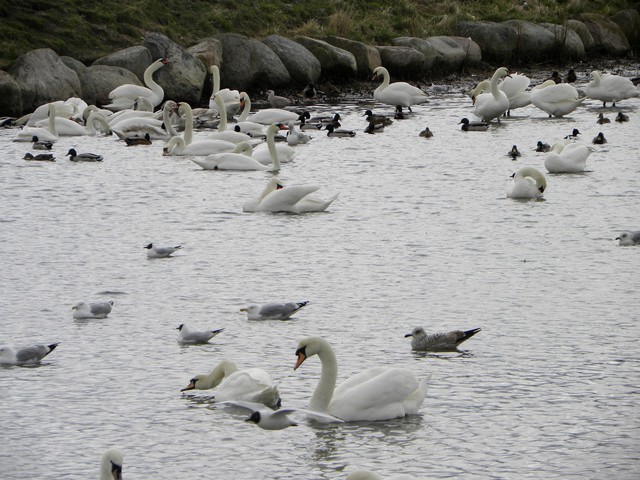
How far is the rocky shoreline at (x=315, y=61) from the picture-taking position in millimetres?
24750

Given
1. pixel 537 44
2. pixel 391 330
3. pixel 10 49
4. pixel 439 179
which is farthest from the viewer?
pixel 537 44

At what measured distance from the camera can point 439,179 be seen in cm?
1600

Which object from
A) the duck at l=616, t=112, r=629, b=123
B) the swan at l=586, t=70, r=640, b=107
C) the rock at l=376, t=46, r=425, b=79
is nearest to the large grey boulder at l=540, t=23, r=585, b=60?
the rock at l=376, t=46, r=425, b=79

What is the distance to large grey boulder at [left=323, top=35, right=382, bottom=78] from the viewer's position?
31062mm

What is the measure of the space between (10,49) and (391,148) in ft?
34.3

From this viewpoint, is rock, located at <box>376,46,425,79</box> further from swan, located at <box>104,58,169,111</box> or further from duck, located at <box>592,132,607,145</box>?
duck, located at <box>592,132,607,145</box>

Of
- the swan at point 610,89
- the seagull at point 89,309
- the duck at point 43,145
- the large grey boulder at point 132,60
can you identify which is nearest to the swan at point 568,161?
the duck at point 43,145

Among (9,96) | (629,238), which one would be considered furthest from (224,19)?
(629,238)

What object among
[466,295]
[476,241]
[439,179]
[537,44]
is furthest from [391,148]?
[537,44]

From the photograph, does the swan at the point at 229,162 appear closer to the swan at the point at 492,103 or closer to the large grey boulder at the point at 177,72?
the swan at the point at 492,103

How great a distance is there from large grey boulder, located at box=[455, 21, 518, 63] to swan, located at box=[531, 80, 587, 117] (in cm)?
1230

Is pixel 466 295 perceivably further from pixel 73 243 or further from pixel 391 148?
pixel 391 148

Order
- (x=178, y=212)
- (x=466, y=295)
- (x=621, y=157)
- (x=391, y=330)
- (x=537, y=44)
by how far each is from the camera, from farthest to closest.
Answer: (x=537, y=44), (x=621, y=157), (x=178, y=212), (x=466, y=295), (x=391, y=330)

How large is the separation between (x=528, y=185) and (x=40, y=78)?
13.1m
